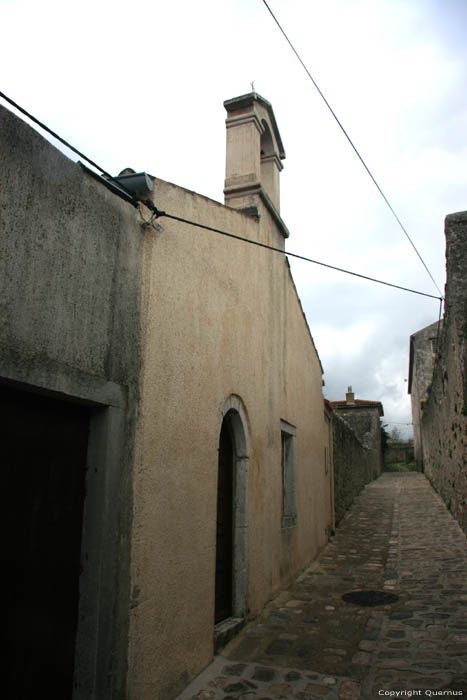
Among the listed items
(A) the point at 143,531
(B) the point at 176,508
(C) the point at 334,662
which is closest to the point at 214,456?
(B) the point at 176,508

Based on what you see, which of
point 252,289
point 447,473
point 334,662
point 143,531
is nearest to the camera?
point 143,531

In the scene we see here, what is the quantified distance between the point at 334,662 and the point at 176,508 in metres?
1.89

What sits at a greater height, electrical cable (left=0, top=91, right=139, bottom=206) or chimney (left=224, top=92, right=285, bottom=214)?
chimney (left=224, top=92, right=285, bottom=214)

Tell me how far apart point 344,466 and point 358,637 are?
9104 mm

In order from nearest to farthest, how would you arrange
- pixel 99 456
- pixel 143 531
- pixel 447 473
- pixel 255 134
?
1. pixel 99 456
2. pixel 143 531
3. pixel 255 134
4. pixel 447 473

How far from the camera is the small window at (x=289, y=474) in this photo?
7.23 metres

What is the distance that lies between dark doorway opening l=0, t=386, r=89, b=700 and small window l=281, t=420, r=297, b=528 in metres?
4.47

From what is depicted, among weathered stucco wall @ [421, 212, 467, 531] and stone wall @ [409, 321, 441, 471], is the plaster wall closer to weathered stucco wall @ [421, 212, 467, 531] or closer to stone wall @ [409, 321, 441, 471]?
weathered stucco wall @ [421, 212, 467, 531]

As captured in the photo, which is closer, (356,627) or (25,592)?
(25,592)

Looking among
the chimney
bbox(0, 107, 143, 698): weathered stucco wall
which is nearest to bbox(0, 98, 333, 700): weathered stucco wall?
bbox(0, 107, 143, 698): weathered stucco wall

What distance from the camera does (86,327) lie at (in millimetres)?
2955

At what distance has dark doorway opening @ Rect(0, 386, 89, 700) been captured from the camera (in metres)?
2.74

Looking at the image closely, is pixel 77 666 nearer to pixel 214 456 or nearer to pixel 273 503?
pixel 214 456

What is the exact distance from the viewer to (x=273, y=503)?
20.2 feet
